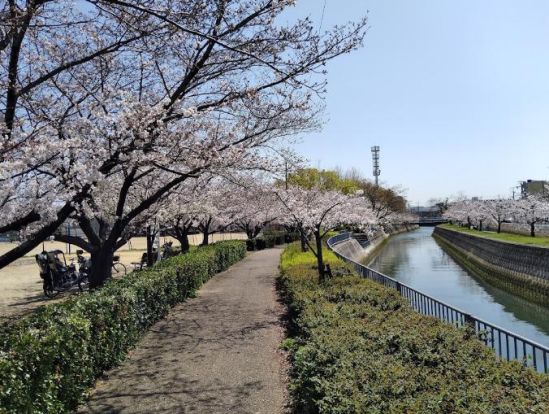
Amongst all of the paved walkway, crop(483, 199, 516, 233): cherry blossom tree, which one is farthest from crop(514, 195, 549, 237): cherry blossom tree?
the paved walkway

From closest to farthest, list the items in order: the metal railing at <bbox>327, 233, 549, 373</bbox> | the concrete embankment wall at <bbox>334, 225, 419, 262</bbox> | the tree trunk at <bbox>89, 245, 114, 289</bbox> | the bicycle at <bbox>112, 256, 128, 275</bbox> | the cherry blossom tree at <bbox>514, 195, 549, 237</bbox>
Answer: the metal railing at <bbox>327, 233, 549, 373</bbox>
the tree trunk at <bbox>89, 245, 114, 289</bbox>
the bicycle at <bbox>112, 256, 128, 275</bbox>
the concrete embankment wall at <bbox>334, 225, 419, 262</bbox>
the cherry blossom tree at <bbox>514, 195, 549, 237</bbox>

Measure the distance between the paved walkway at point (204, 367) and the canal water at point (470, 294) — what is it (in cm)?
949

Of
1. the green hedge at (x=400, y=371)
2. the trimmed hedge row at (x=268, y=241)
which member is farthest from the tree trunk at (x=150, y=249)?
the trimmed hedge row at (x=268, y=241)

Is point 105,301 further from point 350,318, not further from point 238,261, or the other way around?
point 238,261

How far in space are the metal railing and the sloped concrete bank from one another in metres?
10.7

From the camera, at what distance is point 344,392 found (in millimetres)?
4277

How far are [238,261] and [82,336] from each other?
21.2 m

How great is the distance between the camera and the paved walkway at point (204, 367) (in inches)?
242

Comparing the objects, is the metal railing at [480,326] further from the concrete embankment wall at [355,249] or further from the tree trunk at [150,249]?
the concrete embankment wall at [355,249]

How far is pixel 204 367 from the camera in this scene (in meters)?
7.67

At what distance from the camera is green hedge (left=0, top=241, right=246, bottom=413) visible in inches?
180

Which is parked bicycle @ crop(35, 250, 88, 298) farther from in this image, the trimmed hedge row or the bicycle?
the trimmed hedge row

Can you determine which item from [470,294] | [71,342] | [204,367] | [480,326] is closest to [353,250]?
[470,294]

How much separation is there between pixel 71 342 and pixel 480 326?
6504 millimetres
